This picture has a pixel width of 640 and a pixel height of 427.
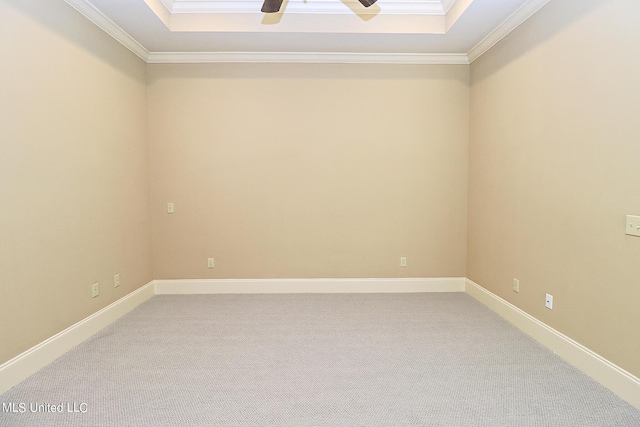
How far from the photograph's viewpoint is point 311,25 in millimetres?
3459

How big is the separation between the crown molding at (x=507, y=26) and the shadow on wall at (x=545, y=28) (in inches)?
1.6

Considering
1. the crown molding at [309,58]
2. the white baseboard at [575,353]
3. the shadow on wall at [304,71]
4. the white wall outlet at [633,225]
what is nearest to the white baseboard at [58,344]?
the shadow on wall at [304,71]

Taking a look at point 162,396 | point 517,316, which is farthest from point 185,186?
point 517,316

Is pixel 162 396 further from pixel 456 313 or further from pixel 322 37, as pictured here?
pixel 322 37

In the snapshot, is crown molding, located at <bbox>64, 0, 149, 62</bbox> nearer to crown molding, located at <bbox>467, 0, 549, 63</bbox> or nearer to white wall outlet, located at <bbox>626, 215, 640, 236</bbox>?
crown molding, located at <bbox>467, 0, 549, 63</bbox>

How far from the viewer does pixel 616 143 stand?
2141mm

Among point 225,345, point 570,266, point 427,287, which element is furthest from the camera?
point 427,287

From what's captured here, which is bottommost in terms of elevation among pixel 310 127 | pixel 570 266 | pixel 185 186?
pixel 570 266

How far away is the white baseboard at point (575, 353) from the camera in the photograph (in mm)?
2064

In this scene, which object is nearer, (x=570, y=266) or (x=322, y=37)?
(x=570, y=266)

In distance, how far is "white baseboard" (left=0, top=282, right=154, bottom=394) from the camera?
2.20 meters

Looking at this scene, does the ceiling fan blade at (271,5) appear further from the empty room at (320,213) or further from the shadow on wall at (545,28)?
the shadow on wall at (545,28)

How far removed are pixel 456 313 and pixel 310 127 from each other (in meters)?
2.54

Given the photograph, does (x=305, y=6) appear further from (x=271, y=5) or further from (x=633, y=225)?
(x=633, y=225)
